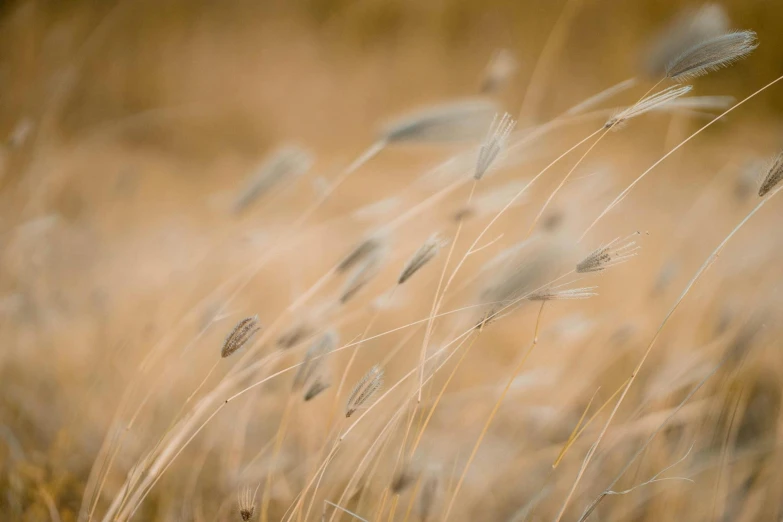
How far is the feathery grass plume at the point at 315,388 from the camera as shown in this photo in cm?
46

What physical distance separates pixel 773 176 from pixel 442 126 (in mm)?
323

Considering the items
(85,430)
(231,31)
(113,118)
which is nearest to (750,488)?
(85,430)

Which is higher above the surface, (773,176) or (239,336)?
(239,336)

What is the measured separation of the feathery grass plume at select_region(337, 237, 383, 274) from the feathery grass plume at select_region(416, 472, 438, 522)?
261mm

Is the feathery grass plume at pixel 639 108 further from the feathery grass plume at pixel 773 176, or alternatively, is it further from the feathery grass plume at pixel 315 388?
the feathery grass plume at pixel 315 388

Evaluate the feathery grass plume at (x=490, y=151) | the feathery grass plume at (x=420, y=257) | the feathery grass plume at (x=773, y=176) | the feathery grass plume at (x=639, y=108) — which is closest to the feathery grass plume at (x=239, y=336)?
the feathery grass plume at (x=420, y=257)

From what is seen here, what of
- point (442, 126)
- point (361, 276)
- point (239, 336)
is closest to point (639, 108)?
point (442, 126)

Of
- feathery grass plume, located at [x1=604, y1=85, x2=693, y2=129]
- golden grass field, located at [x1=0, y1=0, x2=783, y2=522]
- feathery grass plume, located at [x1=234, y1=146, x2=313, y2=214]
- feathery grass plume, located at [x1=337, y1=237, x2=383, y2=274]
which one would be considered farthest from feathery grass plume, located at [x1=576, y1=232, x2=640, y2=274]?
feathery grass plume, located at [x1=234, y1=146, x2=313, y2=214]

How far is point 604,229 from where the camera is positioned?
1.46 metres

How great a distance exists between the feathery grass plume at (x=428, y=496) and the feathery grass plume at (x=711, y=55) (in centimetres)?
49

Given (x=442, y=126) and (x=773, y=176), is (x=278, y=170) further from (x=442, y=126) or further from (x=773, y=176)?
(x=773, y=176)

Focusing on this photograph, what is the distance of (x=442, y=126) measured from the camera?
549 millimetres

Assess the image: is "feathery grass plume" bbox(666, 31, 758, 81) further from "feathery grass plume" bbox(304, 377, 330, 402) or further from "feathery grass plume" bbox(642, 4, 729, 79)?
"feathery grass plume" bbox(304, 377, 330, 402)

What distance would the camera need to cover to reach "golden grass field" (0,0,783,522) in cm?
53
